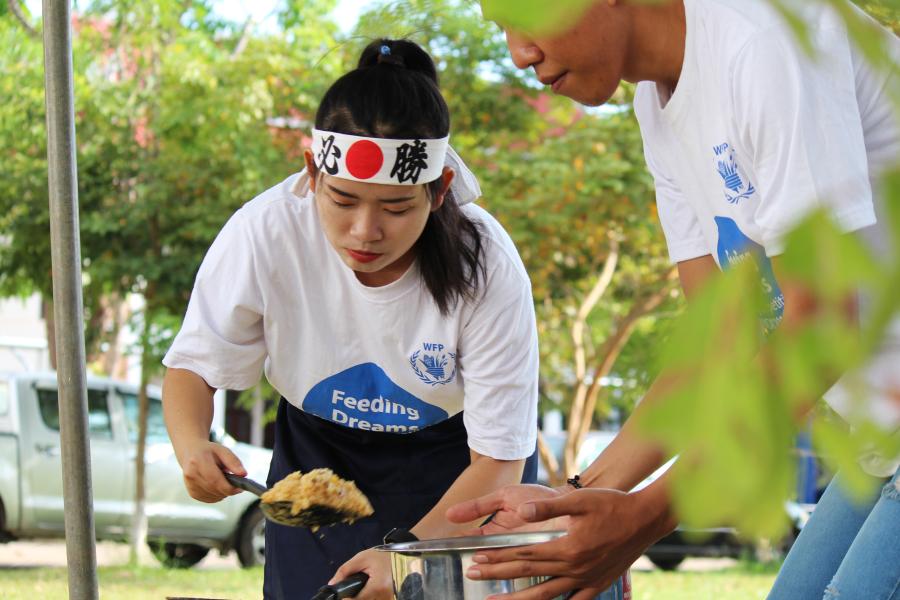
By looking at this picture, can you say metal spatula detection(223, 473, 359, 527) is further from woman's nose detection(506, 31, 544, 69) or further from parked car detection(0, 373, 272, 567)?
parked car detection(0, 373, 272, 567)

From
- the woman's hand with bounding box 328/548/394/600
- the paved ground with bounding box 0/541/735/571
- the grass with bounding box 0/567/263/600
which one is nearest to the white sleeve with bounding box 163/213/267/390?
the woman's hand with bounding box 328/548/394/600

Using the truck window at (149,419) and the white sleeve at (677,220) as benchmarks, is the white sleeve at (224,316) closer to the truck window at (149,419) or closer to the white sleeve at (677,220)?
the white sleeve at (677,220)

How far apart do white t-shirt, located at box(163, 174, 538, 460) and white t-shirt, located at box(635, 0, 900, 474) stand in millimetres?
701

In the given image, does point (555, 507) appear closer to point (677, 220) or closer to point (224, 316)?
point (677, 220)

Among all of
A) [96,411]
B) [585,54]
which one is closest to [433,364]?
[585,54]

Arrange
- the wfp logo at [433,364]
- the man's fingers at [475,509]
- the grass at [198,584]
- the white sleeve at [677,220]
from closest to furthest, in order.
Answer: the man's fingers at [475,509] < the white sleeve at [677,220] < the wfp logo at [433,364] < the grass at [198,584]

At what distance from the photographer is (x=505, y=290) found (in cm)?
240

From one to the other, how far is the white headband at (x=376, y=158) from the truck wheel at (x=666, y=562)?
29.7 ft

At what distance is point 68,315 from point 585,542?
1.46m

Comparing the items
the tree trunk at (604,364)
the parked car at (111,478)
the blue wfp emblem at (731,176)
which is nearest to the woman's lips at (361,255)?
the blue wfp emblem at (731,176)

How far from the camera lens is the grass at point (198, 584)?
7.01m

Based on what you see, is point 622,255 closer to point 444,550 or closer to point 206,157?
point 206,157

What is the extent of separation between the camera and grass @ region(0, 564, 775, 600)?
7.01 metres

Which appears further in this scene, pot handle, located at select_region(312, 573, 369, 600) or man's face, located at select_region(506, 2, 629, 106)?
pot handle, located at select_region(312, 573, 369, 600)
